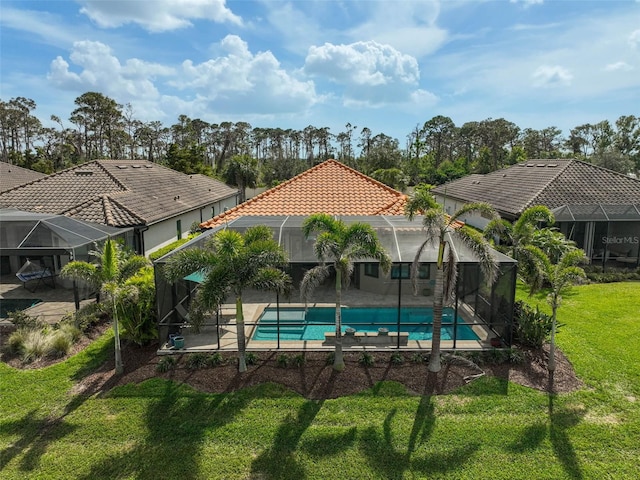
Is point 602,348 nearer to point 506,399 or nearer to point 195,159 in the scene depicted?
point 506,399

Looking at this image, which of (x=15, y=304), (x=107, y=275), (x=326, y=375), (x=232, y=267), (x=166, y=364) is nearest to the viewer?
(x=232, y=267)

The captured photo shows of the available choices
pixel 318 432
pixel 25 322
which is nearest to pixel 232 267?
pixel 318 432

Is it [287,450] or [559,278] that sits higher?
[559,278]

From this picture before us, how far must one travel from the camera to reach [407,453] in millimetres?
7922

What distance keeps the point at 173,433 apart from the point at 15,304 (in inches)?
446

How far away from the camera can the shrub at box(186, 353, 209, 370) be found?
36.1ft

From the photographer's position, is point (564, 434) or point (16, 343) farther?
point (16, 343)

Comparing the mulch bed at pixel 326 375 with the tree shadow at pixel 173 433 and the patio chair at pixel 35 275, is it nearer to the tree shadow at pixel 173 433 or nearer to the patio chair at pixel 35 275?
the tree shadow at pixel 173 433

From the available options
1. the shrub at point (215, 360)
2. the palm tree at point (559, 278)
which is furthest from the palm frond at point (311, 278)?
the palm tree at point (559, 278)

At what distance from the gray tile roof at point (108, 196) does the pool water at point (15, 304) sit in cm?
470

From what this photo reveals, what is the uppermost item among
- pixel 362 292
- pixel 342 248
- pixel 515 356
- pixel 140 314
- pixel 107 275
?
pixel 342 248

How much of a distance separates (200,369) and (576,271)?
405 inches

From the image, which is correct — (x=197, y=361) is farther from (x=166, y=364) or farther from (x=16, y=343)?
(x=16, y=343)

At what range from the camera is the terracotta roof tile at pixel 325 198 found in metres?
18.4
